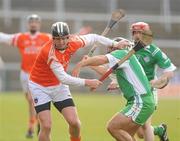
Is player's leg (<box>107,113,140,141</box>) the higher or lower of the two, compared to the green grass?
higher

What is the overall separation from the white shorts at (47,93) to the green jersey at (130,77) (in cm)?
172

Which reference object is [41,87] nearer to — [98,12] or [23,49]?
[23,49]

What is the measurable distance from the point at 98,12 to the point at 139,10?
91.6 inches

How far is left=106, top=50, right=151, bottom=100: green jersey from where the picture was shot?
1062cm

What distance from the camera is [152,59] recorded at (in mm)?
12109

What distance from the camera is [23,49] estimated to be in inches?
694

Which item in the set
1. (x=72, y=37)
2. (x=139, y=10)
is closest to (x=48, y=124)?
Answer: (x=72, y=37)

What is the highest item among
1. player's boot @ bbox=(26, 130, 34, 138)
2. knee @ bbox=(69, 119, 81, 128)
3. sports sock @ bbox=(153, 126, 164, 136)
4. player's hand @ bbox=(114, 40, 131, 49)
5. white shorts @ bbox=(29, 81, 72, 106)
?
player's hand @ bbox=(114, 40, 131, 49)

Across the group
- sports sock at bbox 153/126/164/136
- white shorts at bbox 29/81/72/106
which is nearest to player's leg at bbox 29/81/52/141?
white shorts at bbox 29/81/72/106

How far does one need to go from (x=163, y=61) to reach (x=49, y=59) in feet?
6.20

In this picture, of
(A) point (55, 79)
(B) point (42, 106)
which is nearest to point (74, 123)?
(B) point (42, 106)

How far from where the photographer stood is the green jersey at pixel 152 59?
11.9m

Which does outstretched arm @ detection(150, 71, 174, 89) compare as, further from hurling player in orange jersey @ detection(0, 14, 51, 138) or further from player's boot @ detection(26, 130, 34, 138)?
hurling player in orange jersey @ detection(0, 14, 51, 138)

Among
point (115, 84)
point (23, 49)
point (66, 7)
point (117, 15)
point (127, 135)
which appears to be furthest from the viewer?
point (66, 7)
